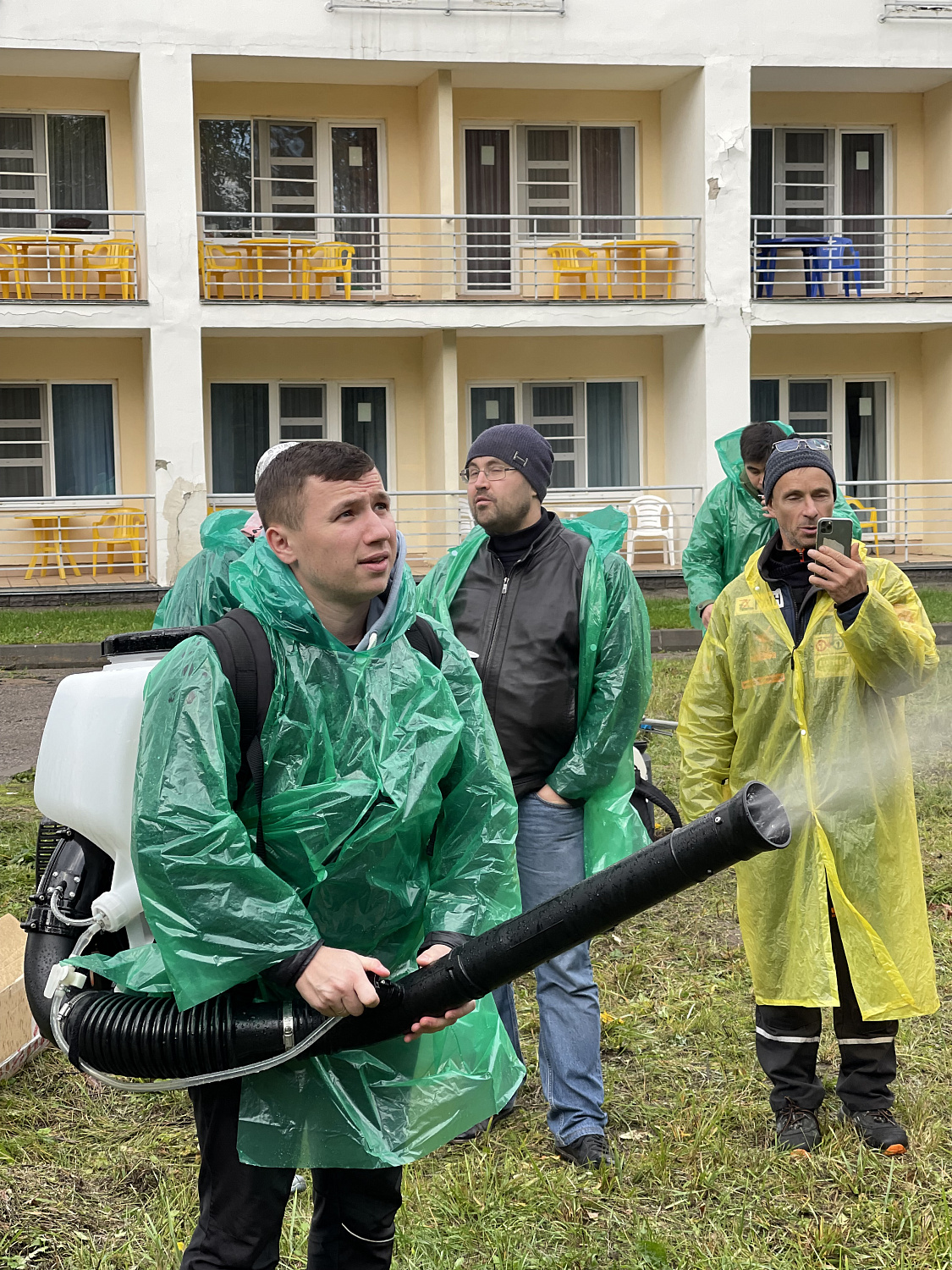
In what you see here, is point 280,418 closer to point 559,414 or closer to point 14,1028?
point 559,414

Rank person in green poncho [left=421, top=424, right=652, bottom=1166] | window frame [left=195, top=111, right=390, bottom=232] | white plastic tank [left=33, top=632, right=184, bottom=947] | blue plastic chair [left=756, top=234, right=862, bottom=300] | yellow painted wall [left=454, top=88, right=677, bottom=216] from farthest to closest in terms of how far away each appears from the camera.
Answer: blue plastic chair [left=756, top=234, right=862, bottom=300], yellow painted wall [left=454, top=88, right=677, bottom=216], window frame [left=195, top=111, right=390, bottom=232], person in green poncho [left=421, top=424, right=652, bottom=1166], white plastic tank [left=33, top=632, right=184, bottom=947]

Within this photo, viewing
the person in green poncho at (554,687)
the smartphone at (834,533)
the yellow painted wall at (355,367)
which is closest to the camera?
the smartphone at (834,533)

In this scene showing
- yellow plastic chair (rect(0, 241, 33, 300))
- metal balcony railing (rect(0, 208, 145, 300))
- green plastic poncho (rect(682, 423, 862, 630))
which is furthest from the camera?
metal balcony railing (rect(0, 208, 145, 300))

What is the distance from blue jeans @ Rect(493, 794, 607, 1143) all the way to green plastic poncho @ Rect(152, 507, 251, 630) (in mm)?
1077

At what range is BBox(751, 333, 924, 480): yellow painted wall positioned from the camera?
21.9 metres

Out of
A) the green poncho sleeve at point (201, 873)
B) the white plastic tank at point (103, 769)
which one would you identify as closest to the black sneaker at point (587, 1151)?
the white plastic tank at point (103, 769)

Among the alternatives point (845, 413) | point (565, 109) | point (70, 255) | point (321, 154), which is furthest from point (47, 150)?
point (845, 413)

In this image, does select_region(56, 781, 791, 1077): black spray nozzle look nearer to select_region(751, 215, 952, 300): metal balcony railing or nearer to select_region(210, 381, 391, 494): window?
select_region(210, 381, 391, 494): window

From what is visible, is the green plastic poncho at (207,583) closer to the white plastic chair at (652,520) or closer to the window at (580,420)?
the white plastic chair at (652,520)

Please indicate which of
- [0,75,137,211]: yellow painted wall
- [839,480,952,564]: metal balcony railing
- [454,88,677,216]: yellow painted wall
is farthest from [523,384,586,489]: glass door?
[0,75,137,211]: yellow painted wall

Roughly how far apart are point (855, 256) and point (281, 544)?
2051 centimetres

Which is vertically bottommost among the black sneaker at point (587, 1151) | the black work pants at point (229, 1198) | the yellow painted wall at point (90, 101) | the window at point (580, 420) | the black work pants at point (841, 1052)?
the black sneaker at point (587, 1151)

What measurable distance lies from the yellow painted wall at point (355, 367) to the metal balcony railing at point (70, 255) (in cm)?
160

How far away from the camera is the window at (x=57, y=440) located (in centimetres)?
2011
